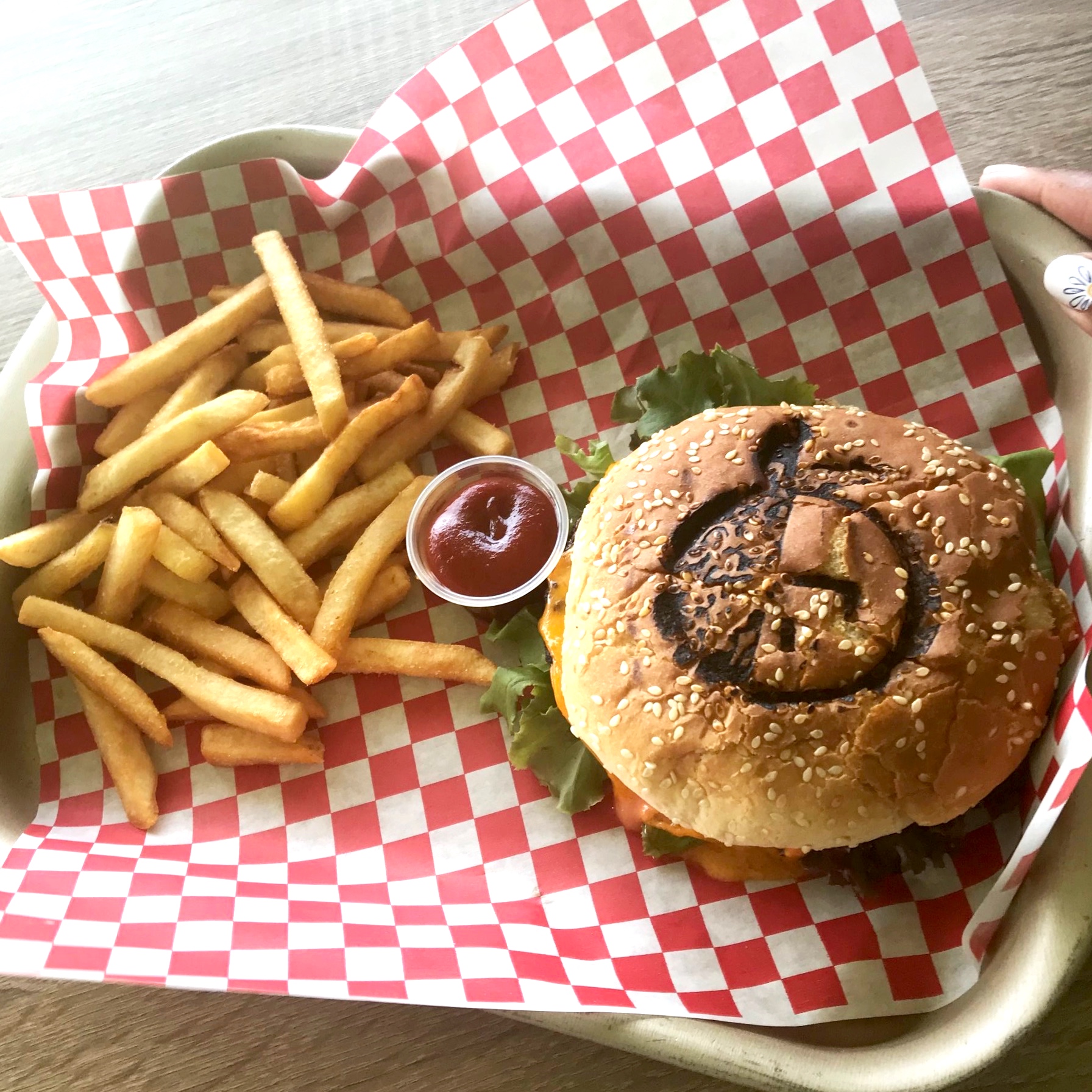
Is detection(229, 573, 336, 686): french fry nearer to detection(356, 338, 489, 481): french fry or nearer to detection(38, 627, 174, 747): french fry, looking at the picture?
detection(38, 627, 174, 747): french fry

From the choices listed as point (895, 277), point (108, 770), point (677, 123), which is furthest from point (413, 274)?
point (108, 770)

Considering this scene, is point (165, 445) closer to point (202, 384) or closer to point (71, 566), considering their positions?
point (202, 384)

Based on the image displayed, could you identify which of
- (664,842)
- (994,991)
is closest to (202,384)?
(664,842)

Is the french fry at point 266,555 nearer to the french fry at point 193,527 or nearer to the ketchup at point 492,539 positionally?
the french fry at point 193,527

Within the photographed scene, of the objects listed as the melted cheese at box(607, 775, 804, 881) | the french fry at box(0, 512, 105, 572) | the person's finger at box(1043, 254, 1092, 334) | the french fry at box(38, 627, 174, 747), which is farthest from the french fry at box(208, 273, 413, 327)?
the person's finger at box(1043, 254, 1092, 334)

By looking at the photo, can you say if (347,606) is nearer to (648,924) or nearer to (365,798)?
(365,798)

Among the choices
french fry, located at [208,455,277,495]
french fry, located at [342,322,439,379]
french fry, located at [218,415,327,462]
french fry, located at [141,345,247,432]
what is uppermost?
french fry, located at [141,345,247,432]
